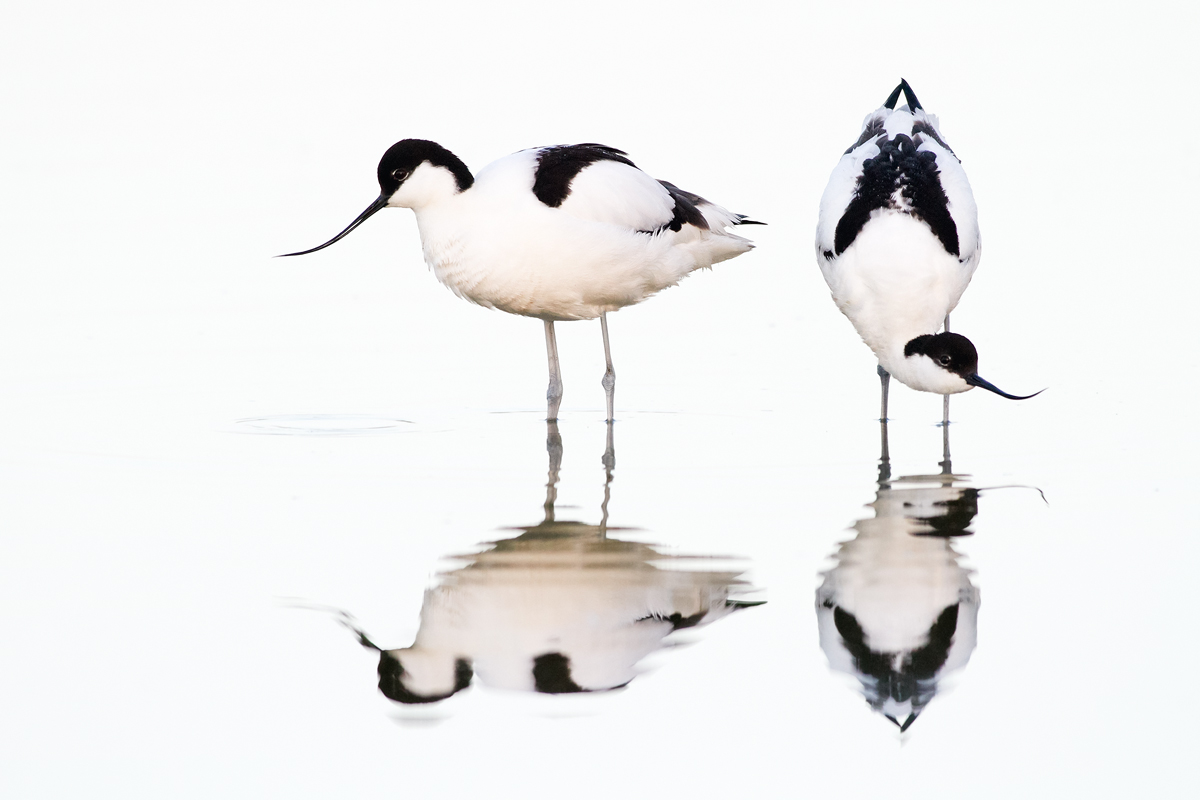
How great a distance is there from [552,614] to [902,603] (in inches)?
49.3

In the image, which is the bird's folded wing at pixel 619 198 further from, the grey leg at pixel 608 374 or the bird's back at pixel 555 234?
the grey leg at pixel 608 374

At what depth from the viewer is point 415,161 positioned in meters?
8.28

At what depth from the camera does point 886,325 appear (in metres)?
8.36

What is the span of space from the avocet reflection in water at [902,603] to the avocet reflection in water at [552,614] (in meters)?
0.42

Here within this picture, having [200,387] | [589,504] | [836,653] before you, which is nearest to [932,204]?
[589,504]

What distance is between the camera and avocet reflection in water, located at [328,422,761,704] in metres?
5.12

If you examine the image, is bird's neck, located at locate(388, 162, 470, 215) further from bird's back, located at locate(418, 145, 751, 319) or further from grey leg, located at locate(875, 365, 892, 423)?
grey leg, located at locate(875, 365, 892, 423)

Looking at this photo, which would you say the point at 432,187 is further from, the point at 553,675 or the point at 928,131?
the point at 553,675

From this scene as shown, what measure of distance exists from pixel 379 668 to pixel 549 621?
0.65 metres

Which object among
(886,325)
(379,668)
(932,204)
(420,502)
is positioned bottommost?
(379,668)

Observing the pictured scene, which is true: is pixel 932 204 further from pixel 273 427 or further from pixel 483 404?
pixel 273 427

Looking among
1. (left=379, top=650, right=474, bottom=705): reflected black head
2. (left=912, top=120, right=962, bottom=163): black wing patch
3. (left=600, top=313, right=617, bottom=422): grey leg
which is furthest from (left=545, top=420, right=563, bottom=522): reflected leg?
(left=912, top=120, right=962, bottom=163): black wing patch

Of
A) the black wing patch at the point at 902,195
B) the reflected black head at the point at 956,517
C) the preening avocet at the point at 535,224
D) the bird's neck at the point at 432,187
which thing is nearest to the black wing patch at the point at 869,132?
the black wing patch at the point at 902,195

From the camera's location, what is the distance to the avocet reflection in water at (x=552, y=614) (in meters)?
5.12
